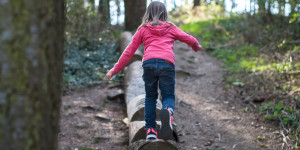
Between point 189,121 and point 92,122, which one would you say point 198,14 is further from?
point 92,122

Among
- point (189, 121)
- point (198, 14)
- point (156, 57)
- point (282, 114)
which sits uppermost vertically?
point (198, 14)

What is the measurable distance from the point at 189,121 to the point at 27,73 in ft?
14.4

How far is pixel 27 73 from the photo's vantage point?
1.42 m

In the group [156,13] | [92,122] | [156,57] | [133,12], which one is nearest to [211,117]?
[92,122]

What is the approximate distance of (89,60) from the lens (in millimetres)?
8977

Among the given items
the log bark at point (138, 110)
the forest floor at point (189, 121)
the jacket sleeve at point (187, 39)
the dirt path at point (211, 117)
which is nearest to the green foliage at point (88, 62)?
the forest floor at point (189, 121)

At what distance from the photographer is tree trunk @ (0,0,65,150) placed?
1.36 metres

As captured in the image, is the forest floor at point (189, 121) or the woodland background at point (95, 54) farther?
the forest floor at point (189, 121)

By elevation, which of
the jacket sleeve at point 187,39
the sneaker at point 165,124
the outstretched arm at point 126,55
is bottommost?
the sneaker at point 165,124

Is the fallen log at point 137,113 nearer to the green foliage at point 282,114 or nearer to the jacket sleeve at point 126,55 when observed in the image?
the jacket sleeve at point 126,55

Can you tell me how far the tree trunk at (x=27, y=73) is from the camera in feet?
4.46

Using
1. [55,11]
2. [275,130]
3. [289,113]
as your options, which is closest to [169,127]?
[55,11]

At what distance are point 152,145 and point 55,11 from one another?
210 cm

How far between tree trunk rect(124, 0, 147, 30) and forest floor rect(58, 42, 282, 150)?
3.91 meters
